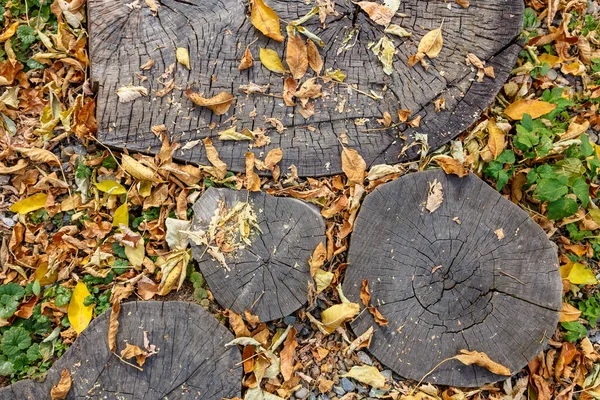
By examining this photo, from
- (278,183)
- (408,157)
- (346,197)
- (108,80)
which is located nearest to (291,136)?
(278,183)

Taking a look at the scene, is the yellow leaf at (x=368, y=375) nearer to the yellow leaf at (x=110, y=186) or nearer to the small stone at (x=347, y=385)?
the small stone at (x=347, y=385)

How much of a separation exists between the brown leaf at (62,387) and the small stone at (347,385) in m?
1.24

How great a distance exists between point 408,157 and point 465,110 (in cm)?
38

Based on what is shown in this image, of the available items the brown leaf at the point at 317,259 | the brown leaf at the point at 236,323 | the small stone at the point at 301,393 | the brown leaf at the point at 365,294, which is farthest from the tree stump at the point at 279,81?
the small stone at the point at 301,393

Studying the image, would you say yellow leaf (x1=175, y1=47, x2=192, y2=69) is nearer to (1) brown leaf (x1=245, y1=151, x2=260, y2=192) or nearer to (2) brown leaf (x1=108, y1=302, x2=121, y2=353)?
(1) brown leaf (x1=245, y1=151, x2=260, y2=192)

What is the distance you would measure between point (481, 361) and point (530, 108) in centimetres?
135

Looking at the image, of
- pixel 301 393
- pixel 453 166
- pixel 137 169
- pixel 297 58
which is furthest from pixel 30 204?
pixel 453 166

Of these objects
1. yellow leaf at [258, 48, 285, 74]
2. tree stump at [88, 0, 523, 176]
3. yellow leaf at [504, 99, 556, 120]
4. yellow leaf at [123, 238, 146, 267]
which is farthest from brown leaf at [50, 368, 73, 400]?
yellow leaf at [504, 99, 556, 120]

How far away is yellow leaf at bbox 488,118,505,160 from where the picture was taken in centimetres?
252

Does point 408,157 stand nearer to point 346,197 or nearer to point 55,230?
point 346,197

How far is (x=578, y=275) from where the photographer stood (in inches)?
100.0

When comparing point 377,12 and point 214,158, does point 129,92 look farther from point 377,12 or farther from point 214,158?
point 377,12

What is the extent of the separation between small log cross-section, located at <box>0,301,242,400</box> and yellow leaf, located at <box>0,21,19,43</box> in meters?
1.53

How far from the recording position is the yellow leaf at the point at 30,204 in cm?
238
